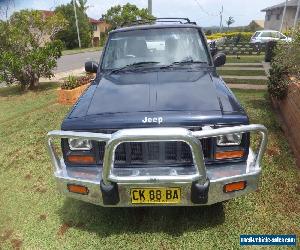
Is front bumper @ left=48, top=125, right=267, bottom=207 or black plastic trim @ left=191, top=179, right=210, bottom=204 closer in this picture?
front bumper @ left=48, top=125, right=267, bottom=207

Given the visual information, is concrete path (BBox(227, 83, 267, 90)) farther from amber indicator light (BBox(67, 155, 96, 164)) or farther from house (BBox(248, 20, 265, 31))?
house (BBox(248, 20, 265, 31))

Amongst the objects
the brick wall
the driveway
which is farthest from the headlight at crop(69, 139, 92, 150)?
the driveway

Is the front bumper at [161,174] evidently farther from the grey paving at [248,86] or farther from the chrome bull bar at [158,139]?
the grey paving at [248,86]

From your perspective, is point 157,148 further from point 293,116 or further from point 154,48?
point 293,116

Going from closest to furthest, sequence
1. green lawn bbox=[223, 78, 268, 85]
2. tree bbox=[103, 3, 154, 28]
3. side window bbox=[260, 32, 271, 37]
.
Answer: green lawn bbox=[223, 78, 268, 85]
side window bbox=[260, 32, 271, 37]
tree bbox=[103, 3, 154, 28]

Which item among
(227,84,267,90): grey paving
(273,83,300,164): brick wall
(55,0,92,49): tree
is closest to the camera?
(273,83,300,164): brick wall

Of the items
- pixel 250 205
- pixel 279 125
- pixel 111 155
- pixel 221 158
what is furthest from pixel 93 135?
pixel 279 125

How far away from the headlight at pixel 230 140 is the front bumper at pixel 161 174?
203mm

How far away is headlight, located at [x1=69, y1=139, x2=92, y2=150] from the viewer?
295 cm

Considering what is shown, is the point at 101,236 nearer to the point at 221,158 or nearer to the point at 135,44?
the point at 221,158

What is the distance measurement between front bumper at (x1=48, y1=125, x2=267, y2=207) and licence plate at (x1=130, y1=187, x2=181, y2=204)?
0.15 feet

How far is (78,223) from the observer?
11.5 ft

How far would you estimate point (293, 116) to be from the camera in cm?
524

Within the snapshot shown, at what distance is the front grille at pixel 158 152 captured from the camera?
280 centimetres
